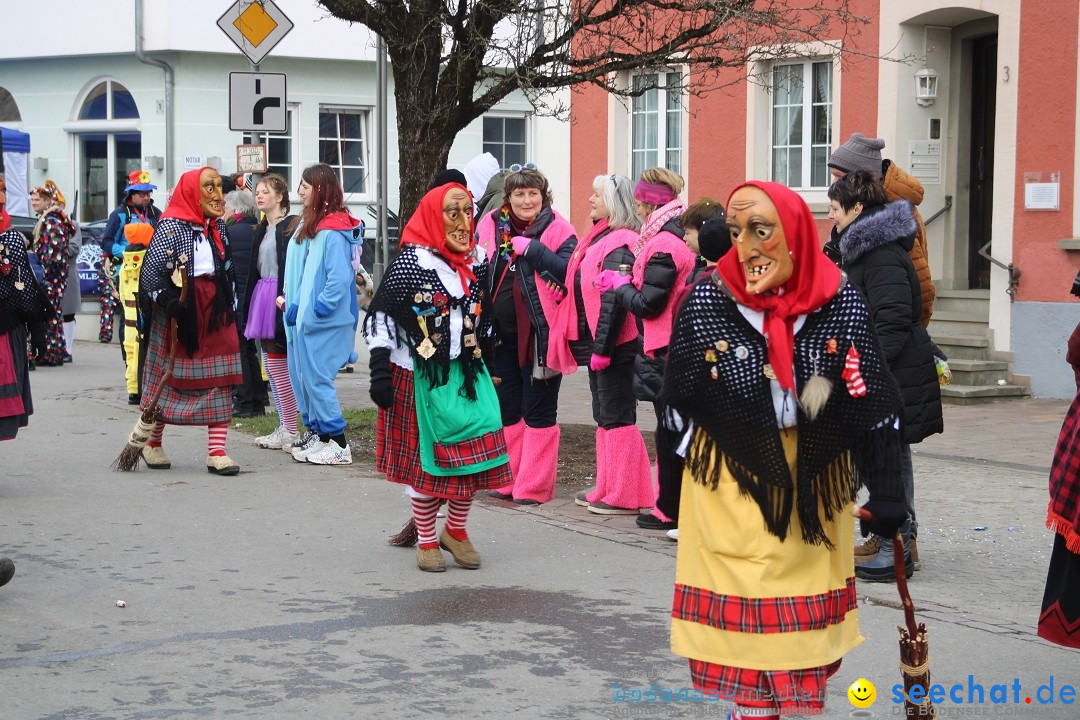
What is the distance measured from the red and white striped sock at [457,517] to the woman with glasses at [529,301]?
1.66m

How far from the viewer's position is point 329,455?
34.7ft

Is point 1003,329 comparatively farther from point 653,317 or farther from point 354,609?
point 354,609

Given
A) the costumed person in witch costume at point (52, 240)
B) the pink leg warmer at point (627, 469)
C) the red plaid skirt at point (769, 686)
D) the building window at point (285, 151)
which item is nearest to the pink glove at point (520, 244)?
the pink leg warmer at point (627, 469)

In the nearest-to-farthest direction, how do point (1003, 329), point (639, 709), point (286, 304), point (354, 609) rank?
1. point (639, 709)
2. point (354, 609)
3. point (286, 304)
4. point (1003, 329)

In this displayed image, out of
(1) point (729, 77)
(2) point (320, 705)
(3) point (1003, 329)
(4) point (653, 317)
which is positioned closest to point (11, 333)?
(4) point (653, 317)

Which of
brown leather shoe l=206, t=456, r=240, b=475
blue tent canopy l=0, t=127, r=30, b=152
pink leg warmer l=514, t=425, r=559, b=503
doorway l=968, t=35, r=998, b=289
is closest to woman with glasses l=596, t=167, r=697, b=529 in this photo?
pink leg warmer l=514, t=425, r=559, b=503

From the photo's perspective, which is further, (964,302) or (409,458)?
(964,302)

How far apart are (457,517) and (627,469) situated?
5.45ft

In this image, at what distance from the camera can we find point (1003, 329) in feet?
46.9

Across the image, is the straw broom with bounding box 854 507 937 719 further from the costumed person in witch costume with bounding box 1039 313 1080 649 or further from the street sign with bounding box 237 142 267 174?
the street sign with bounding box 237 142 267 174

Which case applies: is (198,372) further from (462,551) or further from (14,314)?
(462,551)

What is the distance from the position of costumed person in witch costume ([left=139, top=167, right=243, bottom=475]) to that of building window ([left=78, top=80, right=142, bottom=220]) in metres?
20.1

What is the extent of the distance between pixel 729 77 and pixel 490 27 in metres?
7.38

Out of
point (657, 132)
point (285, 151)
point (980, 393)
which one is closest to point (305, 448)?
point (980, 393)
